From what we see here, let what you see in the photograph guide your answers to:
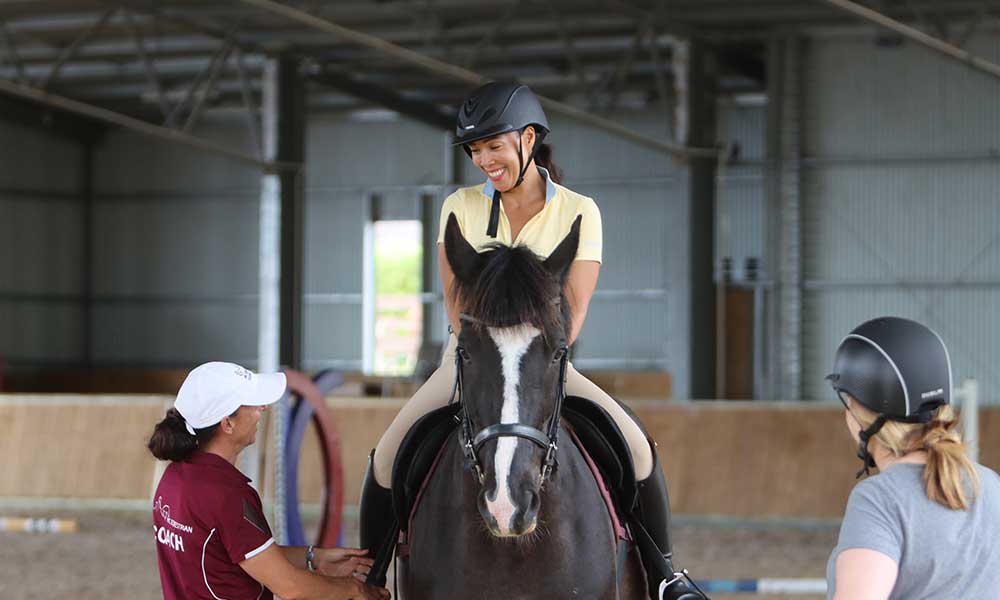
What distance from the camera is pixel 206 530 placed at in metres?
3.26

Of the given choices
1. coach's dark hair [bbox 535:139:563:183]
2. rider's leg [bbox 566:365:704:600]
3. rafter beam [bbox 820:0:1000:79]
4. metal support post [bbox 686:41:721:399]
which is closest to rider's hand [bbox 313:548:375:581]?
rider's leg [bbox 566:365:704:600]

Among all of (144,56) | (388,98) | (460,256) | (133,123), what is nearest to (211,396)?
(460,256)

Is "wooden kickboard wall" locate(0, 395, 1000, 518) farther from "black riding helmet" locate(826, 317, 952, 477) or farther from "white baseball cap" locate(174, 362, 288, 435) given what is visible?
"black riding helmet" locate(826, 317, 952, 477)

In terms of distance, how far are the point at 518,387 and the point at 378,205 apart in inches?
981

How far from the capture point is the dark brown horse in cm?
301

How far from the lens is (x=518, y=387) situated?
10.1 feet

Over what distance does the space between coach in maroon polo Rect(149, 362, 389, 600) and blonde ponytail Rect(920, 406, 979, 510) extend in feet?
5.90

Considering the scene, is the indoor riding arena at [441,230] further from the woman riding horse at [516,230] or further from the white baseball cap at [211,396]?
the white baseball cap at [211,396]

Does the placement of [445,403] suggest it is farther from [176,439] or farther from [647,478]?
[176,439]

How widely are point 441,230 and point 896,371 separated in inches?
59.9

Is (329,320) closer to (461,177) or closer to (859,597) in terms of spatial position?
(461,177)

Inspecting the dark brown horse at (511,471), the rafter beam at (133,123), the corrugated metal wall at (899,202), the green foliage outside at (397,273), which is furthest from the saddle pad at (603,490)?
the green foliage outside at (397,273)

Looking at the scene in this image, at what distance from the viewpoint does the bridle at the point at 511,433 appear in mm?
3021

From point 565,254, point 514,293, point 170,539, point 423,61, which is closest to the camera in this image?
point 514,293
